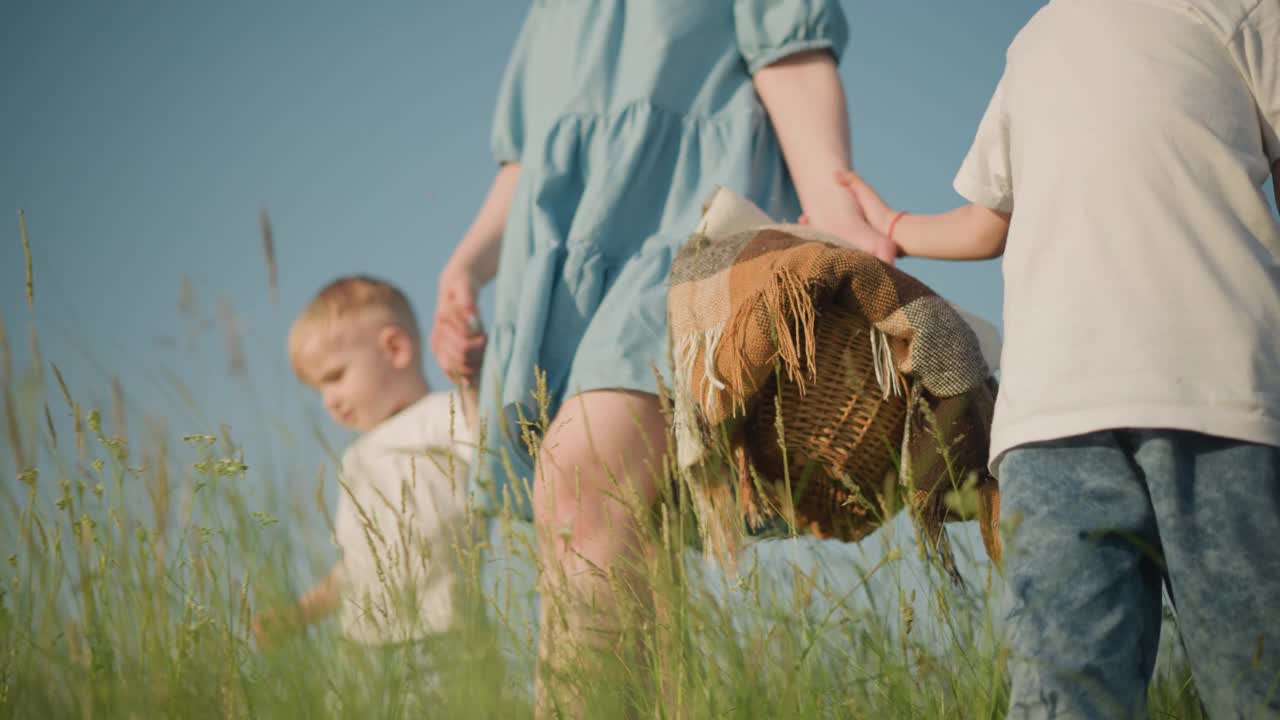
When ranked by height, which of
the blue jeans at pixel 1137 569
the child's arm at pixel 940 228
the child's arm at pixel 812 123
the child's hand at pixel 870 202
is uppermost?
the child's arm at pixel 812 123

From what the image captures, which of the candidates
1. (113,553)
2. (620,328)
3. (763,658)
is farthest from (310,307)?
(763,658)

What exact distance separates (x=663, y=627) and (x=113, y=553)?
26.0 inches

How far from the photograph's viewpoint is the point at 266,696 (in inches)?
42.9

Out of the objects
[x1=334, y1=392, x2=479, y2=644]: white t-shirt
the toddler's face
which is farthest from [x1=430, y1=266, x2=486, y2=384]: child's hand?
the toddler's face

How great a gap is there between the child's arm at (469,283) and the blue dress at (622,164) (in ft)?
0.41

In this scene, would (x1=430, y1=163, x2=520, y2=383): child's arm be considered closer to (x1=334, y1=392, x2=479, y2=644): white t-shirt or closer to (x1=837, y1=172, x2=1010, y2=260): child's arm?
(x1=334, y1=392, x2=479, y2=644): white t-shirt

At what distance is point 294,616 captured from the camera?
1.13 meters

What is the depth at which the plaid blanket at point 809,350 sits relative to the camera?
1.45m

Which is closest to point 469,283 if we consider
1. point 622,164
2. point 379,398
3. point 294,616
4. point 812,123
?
point 622,164

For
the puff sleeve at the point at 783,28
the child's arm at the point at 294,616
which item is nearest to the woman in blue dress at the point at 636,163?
the puff sleeve at the point at 783,28

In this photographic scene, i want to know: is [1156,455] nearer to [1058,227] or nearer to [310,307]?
[1058,227]

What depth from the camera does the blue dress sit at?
2.06m

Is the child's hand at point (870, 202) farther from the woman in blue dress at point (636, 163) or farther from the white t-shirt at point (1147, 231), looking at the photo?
the white t-shirt at point (1147, 231)

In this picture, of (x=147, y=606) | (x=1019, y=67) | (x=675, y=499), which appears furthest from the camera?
(x=675, y=499)
